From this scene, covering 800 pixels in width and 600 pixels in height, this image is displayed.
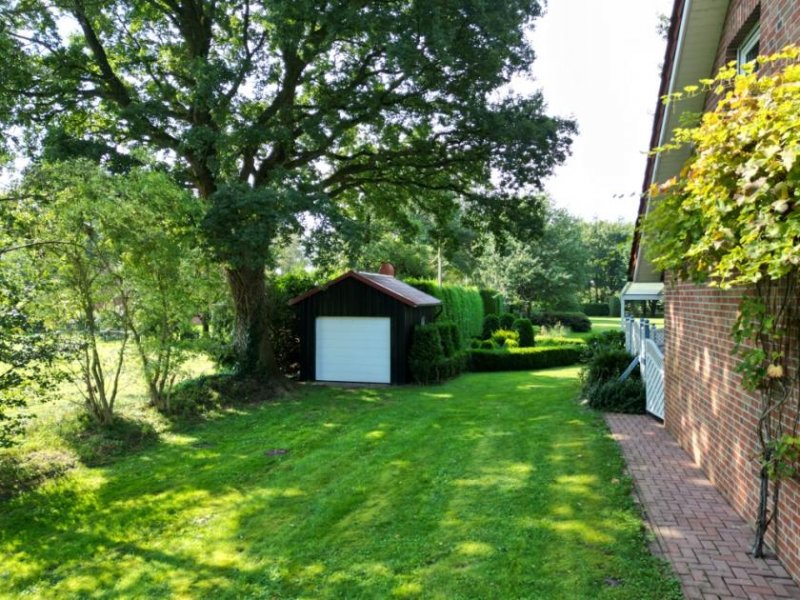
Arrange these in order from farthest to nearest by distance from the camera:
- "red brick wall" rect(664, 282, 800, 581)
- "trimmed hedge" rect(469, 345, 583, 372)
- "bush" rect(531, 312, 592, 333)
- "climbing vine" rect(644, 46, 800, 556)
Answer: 1. "bush" rect(531, 312, 592, 333)
2. "trimmed hedge" rect(469, 345, 583, 372)
3. "red brick wall" rect(664, 282, 800, 581)
4. "climbing vine" rect(644, 46, 800, 556)

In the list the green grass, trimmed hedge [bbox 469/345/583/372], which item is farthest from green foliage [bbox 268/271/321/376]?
the green grass

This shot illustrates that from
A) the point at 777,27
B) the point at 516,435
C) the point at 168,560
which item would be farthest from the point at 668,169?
the point at 168,560

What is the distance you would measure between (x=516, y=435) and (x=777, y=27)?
7014 mm

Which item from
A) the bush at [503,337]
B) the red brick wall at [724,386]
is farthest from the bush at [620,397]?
the bush at [503,337]

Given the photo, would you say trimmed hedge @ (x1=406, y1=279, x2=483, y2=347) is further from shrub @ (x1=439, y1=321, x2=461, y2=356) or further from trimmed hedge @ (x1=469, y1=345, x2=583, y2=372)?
trimmed hedge @ (x1=469, y1=345, x2=583, y2=372)

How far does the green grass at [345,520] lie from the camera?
4.60 meters

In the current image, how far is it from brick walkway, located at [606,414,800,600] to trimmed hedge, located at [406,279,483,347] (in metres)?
15.0

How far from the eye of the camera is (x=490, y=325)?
2978cm

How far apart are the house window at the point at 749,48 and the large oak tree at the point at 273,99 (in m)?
6.60

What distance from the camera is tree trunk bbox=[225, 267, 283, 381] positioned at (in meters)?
15.0

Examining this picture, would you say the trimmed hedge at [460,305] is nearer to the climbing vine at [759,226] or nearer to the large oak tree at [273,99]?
the large oak tree at [273,99]

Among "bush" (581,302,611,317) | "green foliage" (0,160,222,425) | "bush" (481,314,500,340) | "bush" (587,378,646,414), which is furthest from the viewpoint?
"bush" (581,302,611,317)

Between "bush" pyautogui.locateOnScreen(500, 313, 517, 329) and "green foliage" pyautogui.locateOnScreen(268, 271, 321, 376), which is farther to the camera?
"bush" pyautogui.locateOnScreen(500, 313, 517, 329)

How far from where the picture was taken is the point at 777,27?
16.3 ft
